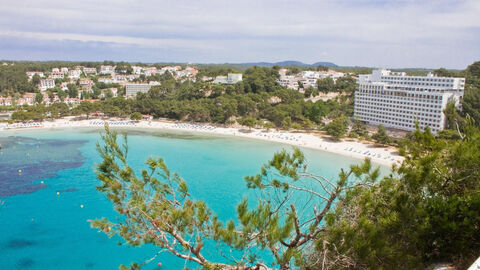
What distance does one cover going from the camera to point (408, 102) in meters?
28.7

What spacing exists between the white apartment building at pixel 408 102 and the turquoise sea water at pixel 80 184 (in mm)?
9129

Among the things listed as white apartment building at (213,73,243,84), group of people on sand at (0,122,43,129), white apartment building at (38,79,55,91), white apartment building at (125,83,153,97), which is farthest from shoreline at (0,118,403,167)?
white apartment building at (38,79,55,91)

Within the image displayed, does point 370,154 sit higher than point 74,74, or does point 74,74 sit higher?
point 74,74

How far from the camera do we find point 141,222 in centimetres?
493

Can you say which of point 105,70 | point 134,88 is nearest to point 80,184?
point 134,88

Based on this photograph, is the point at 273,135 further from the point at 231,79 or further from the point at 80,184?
the point at 231,79

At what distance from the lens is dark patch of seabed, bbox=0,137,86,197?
17906 mm

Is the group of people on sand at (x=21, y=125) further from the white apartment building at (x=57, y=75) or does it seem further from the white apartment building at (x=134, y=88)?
the white apartment building at (x=57, y=75)

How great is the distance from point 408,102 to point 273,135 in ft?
37.1

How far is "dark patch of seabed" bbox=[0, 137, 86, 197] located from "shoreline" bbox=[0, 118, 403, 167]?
6.11 m

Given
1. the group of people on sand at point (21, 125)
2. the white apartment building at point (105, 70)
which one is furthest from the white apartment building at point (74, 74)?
the group of people on sand at point (21, 125)

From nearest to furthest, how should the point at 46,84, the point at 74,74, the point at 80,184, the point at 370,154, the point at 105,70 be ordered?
the point at 80,184 → the point at 370,154 → the point at 46,84 → the point at 74,74 → the point at 105,70

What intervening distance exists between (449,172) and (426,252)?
1.33m

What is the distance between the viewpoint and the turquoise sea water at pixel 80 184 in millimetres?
11418
